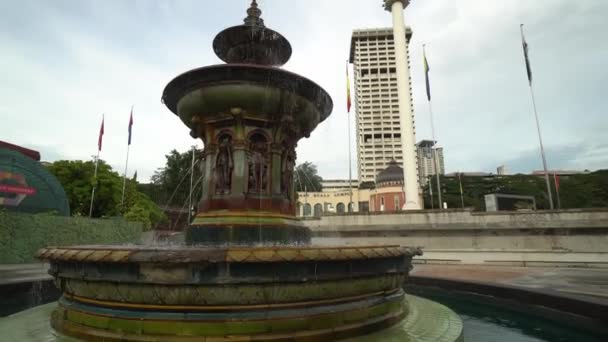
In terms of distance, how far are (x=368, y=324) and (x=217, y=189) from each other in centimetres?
361

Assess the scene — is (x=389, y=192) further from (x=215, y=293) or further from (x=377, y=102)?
(x=377, y=102)

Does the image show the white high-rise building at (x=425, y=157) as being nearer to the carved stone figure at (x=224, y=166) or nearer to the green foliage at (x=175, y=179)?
the green foliage at (x=175, y=179)

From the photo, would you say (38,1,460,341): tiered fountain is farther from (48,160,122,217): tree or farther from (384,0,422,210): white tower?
(48,160,122,217): tree

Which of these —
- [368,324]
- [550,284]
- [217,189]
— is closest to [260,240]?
[217,189]

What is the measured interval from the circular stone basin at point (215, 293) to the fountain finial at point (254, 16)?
572 centimetres

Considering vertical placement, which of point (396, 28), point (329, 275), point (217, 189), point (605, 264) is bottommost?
point (605, 264)

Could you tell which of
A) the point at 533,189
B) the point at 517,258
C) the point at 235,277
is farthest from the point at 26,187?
the point at 533,189

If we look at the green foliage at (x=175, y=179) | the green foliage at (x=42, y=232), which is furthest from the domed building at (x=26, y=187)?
the green foliage at (x=175, y=179)

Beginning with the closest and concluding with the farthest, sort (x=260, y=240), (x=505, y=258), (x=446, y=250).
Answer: (x=260, y=240), (x=505, y=258), (x=446, y=250)

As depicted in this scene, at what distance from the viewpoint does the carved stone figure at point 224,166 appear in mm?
6246

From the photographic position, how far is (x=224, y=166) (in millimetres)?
6336

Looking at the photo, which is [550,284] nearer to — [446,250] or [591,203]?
[446,250]

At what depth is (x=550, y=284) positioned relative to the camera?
30.7 feet

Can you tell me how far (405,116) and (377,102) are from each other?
7023 cm
